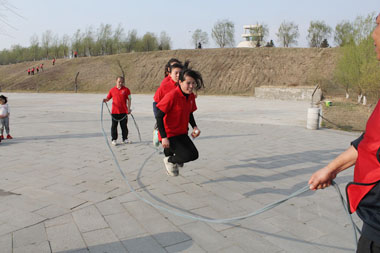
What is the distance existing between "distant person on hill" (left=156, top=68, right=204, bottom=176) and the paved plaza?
17.8 inches

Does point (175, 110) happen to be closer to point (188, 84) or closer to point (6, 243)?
point (188, 84)

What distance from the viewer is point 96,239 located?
3.18 meters

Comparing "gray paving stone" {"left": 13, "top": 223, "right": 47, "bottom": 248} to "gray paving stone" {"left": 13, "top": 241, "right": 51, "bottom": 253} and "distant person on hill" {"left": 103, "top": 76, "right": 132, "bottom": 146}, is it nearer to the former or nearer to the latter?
"gray paving stone" {"left": 13, "top": 241, "right": 51, "bottom": 253}

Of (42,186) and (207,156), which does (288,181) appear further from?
(42,186)

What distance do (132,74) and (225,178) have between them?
53529mm

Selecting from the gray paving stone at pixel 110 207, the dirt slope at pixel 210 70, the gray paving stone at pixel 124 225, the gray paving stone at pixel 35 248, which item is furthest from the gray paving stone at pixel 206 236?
the dirt slope at pixel 210 70

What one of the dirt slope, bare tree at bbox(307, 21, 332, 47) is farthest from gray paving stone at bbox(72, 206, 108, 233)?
bare tree at bbox(307, 21, 332, 47)

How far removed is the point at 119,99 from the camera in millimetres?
8133

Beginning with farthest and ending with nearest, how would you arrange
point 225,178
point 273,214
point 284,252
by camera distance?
point 225,178
point 273,214
point 284,252

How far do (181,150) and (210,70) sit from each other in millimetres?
47604

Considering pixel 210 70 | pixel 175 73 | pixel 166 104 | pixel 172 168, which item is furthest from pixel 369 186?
pixel 210 70

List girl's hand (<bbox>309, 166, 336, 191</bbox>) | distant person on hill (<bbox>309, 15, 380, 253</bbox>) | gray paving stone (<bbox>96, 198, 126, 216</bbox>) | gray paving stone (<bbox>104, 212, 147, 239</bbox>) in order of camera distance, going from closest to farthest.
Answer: distant person on hill (<bbox>309, 15, 380, 253</bbox>), girl's hand (<bbox>309, 166, 336, 191</bbox>), gray paving stone (<bbox>104, 212, 147, 239</bbox>), gray paving stone (<bbox>96, 198, 126, 216</bbox>)

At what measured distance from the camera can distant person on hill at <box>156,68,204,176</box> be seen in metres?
4.50

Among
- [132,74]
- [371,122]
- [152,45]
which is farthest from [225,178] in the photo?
[152,45]
